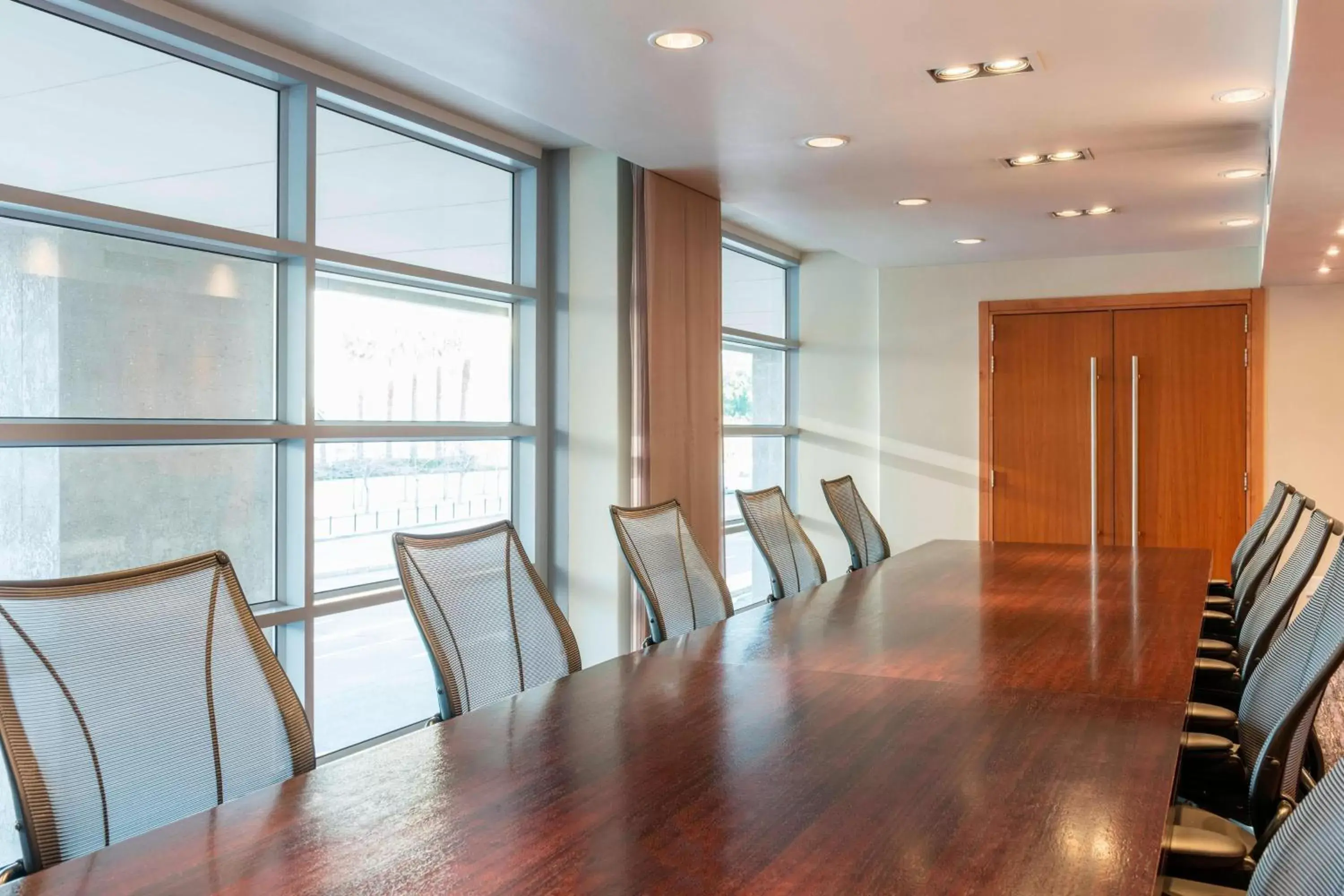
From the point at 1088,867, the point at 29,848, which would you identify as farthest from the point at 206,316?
the point at 1088,867

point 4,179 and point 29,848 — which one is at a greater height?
point 4,179

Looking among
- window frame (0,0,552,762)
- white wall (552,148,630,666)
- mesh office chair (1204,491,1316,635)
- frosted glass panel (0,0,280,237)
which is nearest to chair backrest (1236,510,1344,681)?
mesh office chair (1204,491,1316,635)

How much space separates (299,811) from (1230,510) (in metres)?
6.96

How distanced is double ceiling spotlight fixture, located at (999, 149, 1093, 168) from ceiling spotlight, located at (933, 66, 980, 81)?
1105mm

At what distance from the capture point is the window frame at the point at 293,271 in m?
3.31

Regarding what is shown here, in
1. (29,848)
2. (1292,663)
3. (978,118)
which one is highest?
(978,118)

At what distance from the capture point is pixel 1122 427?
292 inches

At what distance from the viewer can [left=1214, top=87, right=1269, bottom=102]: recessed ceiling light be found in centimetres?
365

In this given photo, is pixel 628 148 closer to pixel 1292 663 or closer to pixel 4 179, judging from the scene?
pixel 4 179

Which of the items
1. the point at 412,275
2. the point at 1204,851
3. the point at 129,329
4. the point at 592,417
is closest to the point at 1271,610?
the point at 1204,851

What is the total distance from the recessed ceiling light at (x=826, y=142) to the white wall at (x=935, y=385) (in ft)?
12.0

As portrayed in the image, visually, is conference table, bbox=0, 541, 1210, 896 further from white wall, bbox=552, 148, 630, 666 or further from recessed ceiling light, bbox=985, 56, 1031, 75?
white wall, bbox=552, 148, 630, 666

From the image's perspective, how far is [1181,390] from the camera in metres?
7.24

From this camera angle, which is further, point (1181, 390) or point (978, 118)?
point (1181, 390)
